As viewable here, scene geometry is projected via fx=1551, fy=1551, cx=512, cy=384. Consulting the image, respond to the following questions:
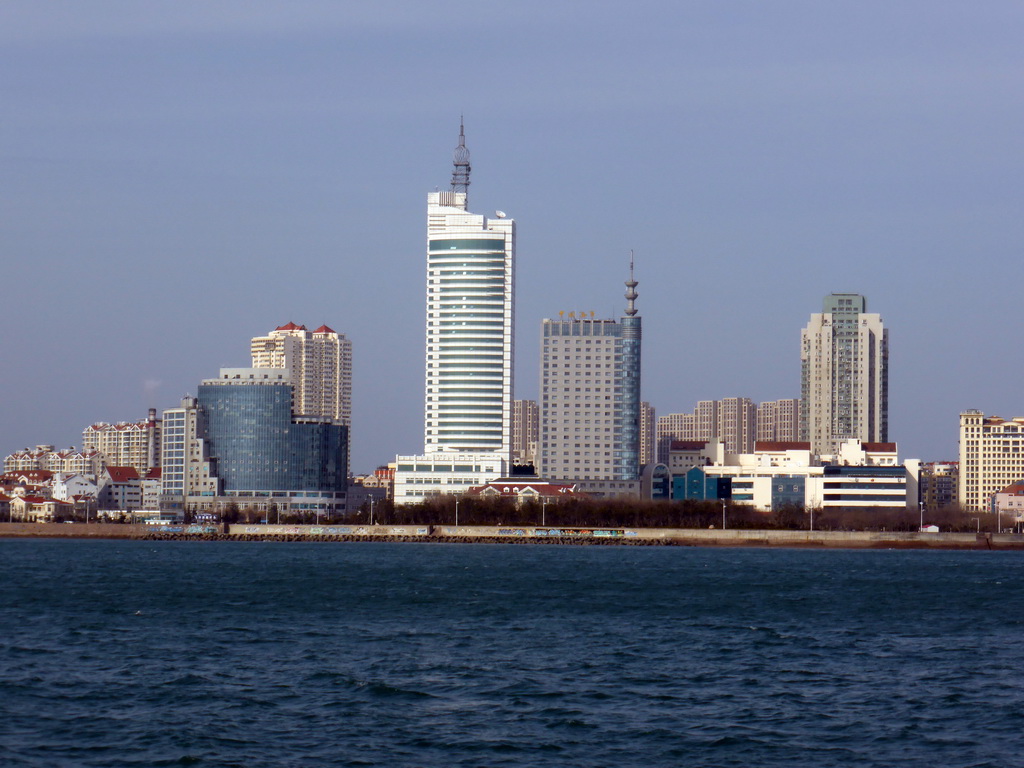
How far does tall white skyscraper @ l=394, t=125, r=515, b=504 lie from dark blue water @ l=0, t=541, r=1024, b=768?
122213mm

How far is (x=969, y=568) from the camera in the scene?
3915 inches

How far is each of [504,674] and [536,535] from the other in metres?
115

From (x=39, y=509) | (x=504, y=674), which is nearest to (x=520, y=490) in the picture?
(x=39, y=509)

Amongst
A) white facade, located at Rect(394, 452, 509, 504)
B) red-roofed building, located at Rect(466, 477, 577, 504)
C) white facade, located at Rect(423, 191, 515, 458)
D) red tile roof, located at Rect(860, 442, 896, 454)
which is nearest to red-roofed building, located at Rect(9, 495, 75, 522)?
white facade, located at Rect(394, 452, 509, 504)

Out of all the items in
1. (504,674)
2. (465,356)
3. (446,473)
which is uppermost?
(465,356)

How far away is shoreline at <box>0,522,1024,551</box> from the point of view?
144 meters

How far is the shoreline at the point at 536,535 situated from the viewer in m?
144

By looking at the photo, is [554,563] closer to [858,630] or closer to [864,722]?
[858,630]

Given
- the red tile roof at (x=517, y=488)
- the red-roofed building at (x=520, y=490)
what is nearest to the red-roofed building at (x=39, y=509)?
the red-roofed building at (x=520, y=490)

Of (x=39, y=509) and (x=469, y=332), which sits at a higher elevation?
(x=469, y=332)

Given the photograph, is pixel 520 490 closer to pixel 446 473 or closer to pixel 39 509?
pixel 446 473

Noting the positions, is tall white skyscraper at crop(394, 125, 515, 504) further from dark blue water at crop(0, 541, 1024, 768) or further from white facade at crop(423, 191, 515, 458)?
dark blue water at crop(0, 541, 1024, 768)

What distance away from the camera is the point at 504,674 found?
117ft

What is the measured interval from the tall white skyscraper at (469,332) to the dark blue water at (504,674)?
12233cm
